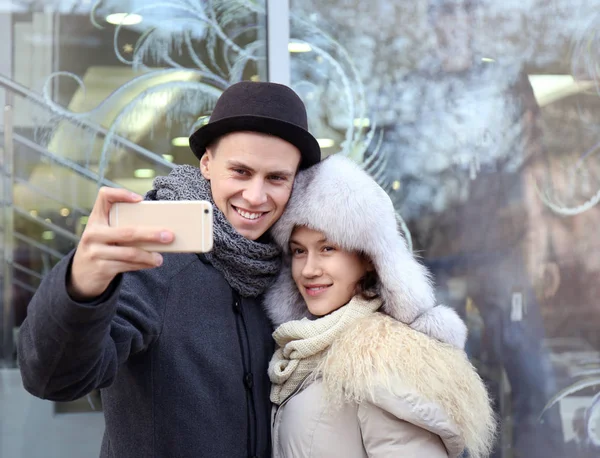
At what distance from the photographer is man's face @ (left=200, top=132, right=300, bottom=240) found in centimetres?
201

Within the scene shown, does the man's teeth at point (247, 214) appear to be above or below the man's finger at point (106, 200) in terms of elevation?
above

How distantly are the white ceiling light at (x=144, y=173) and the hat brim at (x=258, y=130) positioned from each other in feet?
5.57

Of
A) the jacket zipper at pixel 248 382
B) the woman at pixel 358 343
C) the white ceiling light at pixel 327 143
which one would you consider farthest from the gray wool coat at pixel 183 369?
the white ceiling light at pixel 327 143

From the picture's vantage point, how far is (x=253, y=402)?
1989 mm

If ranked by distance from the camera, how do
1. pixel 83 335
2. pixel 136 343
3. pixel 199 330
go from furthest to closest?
pixel 199 330, pixel 136 343, pixel 83 335

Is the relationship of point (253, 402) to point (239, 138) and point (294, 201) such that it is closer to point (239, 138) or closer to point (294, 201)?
point (294, 201)

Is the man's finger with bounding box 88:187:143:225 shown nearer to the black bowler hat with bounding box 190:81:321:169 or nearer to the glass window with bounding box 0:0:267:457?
the black bowler hat with bounding box 190:81:321:169

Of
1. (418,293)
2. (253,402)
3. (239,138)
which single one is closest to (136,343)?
(253,402)

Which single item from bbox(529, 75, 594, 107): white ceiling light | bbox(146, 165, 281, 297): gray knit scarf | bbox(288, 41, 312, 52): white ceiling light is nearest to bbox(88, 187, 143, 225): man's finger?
bbox(146, 165, 281, 297): gray knit scarf

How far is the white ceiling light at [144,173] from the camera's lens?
3781mm

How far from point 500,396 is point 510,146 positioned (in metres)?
1.39

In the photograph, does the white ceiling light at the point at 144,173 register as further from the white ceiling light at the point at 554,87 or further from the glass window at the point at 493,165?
the white ceiling light at the point at 554,87

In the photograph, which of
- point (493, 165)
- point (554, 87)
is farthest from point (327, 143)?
point (554, 87)

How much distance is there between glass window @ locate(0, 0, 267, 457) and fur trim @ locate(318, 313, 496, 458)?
2017mm
